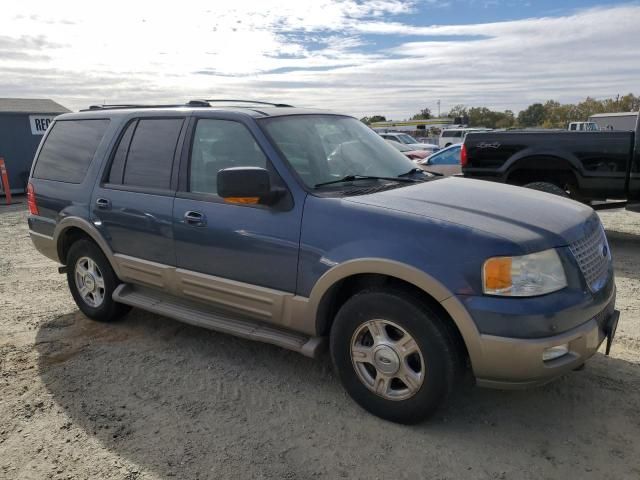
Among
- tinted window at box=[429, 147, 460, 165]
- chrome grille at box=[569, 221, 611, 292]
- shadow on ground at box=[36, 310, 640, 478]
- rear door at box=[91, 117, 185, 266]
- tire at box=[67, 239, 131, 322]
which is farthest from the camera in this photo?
tinted window at box=[429, 147, 460, 165]

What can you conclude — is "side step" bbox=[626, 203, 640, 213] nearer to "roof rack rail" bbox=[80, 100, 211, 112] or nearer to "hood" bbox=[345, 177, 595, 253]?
"hood" bbox=[345, 177, 595, 253]

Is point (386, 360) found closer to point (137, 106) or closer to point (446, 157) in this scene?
point (137, 106)

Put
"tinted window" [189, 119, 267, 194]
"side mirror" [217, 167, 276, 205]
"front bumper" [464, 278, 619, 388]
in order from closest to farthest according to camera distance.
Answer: "front bumper" [464, 278, 619, 388]
"side mirror" [217, 167, 276, 205]
"tinted window" [189, 119, 267, 194]

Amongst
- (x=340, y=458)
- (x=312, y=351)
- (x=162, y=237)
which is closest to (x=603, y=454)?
(x=340, y=458)

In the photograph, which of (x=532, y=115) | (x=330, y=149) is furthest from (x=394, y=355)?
(x=532, y=115)

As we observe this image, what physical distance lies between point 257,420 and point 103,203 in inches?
88.6

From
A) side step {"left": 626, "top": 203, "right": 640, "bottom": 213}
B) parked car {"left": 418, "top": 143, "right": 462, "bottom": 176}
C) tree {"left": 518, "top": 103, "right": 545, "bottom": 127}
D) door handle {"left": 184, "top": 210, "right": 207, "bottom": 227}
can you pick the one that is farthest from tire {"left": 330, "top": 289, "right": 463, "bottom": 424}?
tree {"left": 518, "top": 103, "right": 545, "bottom": 127}

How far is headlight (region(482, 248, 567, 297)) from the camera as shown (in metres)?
2.71

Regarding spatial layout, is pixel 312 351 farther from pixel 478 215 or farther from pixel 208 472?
pixel 478 215

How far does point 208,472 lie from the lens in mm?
2785

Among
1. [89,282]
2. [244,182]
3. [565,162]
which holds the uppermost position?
[565,162]

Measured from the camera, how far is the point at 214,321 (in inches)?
151

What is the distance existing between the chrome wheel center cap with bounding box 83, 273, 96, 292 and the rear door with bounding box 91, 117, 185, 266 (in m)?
0.56

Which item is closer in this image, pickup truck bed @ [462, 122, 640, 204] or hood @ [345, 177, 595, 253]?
hood @ [345, 177, 595, 253]
